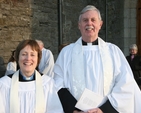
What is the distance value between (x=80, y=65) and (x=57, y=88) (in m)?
0.33

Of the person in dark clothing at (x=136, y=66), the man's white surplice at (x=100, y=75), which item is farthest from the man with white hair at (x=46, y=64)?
the man's white surplice at (x=100, y=75)

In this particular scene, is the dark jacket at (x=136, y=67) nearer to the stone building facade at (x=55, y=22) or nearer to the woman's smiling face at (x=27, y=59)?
the stone building facade at (x=55, y=22)

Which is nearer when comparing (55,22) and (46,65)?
(46,65)

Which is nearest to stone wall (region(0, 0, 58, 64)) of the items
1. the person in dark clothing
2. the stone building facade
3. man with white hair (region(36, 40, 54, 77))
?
the stone building facade

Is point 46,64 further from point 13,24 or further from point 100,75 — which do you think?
point 100,75

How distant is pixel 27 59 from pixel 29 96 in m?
0.35

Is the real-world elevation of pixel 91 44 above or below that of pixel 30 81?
above

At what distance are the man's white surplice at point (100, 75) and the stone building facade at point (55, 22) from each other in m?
3.22

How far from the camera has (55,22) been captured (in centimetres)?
850

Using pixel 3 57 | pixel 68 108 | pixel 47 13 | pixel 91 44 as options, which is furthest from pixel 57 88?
pixel 47 13

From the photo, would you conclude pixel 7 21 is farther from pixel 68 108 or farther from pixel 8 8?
pixel 68 108

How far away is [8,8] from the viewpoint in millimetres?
6141

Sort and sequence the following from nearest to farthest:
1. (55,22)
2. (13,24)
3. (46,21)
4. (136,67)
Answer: (13,24) → (136,67) → (46,21) → (55,22)

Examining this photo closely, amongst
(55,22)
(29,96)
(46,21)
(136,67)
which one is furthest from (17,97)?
(55,22)
